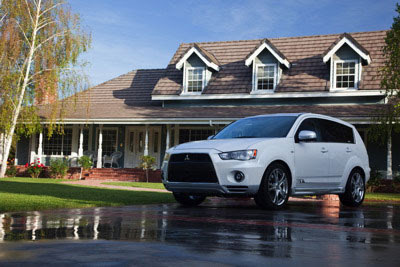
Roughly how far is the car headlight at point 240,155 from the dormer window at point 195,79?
19.3 meters

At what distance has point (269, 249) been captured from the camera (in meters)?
5.10

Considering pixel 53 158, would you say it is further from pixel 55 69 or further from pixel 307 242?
pixel 307 242

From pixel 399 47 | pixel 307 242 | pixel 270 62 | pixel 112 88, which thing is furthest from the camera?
pixel 112 88

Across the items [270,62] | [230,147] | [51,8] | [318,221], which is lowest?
[318,221]

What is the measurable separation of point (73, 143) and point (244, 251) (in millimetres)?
27009

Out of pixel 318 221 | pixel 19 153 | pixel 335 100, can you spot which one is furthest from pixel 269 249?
pixel 19 153

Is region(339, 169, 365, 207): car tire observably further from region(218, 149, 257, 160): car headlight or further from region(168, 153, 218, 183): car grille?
region(168, 153, 218, 183): car grille

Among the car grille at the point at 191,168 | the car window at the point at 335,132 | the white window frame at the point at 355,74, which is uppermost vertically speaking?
the white window frame at the point at 355,74

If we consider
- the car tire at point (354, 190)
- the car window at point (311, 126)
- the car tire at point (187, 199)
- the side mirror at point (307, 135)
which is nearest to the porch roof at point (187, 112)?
the car tire at point (354, 190)

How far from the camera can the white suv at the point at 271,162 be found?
9.64 meters

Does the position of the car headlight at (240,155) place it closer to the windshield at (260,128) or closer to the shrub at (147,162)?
the windshield at (260,128)

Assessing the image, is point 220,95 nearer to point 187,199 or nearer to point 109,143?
point 109,143

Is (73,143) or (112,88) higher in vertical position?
(112,88)

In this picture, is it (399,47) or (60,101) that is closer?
(399,47)
